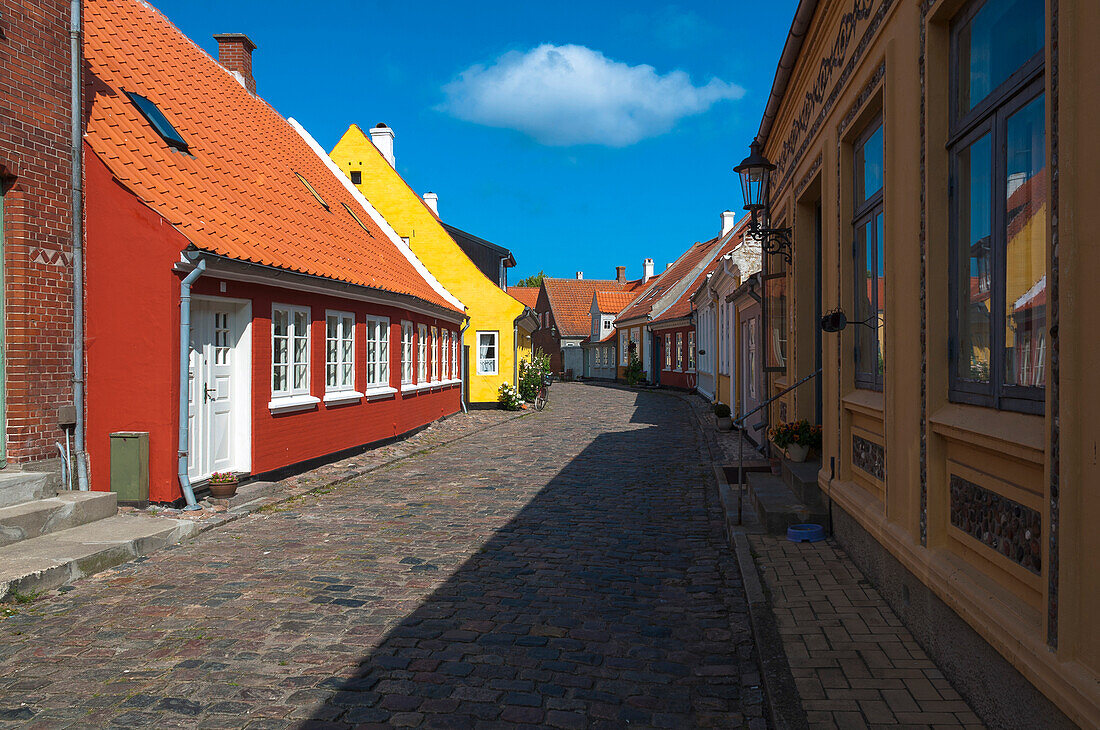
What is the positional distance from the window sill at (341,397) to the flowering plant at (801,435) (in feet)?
21.1

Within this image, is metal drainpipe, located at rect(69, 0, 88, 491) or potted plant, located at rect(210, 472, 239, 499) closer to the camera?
metal drainpipe, located at rect(69, 0, 88, 491)

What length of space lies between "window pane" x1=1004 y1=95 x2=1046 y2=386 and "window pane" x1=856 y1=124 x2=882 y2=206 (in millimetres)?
2374

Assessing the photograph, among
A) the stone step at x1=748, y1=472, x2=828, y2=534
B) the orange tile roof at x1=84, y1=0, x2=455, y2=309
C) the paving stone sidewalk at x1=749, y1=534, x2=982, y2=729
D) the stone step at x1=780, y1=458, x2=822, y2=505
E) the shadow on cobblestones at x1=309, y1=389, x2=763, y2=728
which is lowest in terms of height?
the shadow on cobblestones at x1=309, y1=389, x2=763, y2=728

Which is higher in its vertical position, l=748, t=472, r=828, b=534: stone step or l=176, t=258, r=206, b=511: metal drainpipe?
l=176, t=258, r=206, b=511: metal drainpipe

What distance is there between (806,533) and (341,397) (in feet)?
24.9

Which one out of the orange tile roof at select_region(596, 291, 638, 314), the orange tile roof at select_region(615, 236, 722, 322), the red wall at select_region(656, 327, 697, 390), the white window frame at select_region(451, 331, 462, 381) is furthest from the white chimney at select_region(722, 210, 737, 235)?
the white window frame at select_region(451, 331, 462, 381)

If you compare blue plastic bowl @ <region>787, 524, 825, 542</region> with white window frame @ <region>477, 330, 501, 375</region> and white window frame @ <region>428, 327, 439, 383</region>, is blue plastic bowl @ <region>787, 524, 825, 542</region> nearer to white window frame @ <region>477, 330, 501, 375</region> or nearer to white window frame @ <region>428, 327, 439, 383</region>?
white window frame @ <region>428, 327, 439, 383</region>

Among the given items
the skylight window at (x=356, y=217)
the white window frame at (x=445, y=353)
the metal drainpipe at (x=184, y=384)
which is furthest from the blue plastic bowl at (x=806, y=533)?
the white window frame at (x=445, y=353)

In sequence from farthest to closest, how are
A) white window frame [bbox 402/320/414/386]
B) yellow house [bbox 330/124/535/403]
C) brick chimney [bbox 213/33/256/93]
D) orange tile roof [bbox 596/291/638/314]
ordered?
orange tile roof [bbox 596/291/638/314] → yellow house [bbox 330/124/535/403] → brick chimney [bbox 213/33/256/93] → white window frame [bbox 402/320/414/386]

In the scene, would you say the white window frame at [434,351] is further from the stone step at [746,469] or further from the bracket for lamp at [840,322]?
the bracket for lamp at [840,322]

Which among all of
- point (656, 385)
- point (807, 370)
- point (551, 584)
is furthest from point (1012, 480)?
point (656, 385)

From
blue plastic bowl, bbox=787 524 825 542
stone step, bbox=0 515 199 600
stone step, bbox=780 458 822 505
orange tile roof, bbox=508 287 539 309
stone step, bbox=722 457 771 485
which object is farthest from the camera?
orange tile roof, bbox=508 287 539 309

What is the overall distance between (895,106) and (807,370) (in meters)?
4.61

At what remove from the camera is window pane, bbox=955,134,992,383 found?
375cm
